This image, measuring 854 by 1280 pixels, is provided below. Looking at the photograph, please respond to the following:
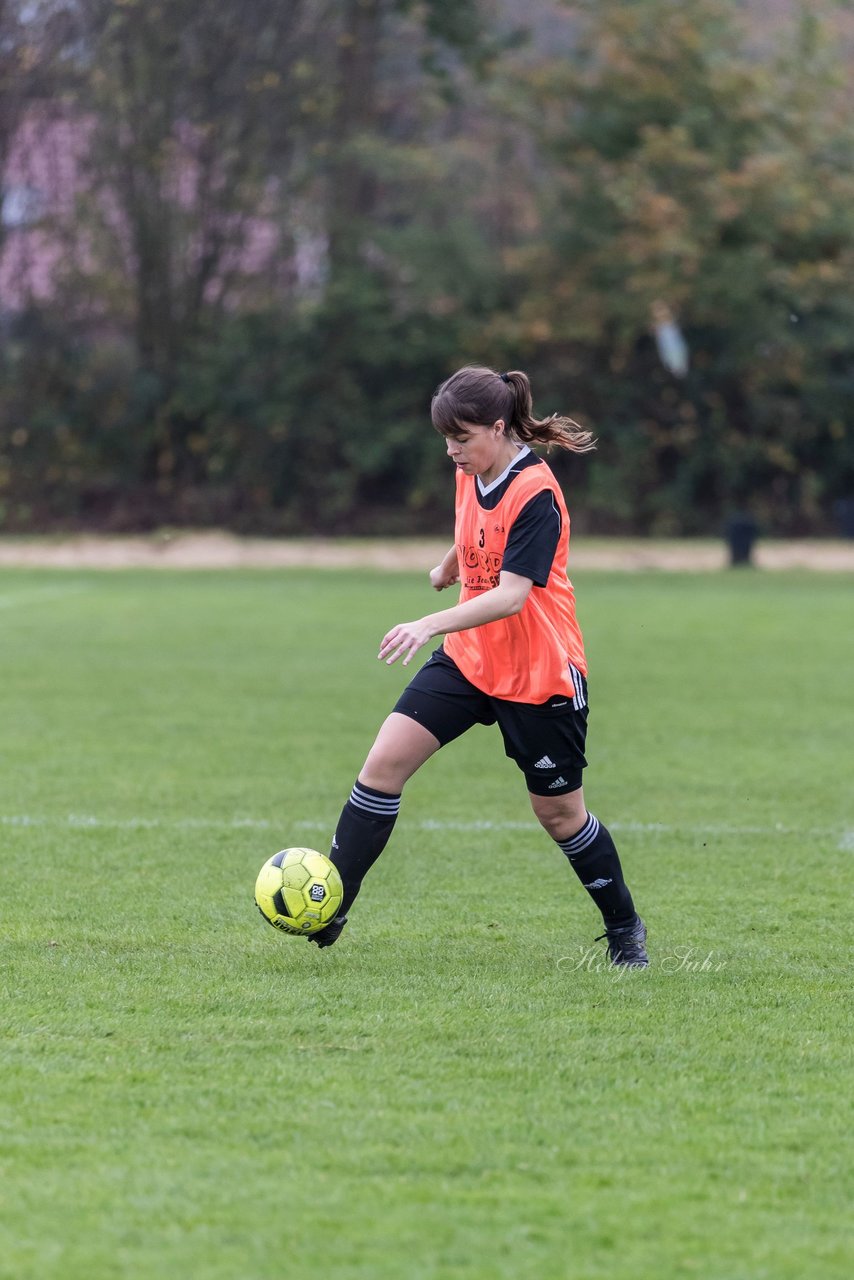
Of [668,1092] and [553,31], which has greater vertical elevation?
[553,31]

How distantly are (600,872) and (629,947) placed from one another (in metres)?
0.24

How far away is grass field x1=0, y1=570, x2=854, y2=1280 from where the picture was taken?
3160 mm

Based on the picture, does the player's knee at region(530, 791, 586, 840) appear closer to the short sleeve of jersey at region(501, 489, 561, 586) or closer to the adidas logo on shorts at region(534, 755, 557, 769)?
the adidas logo on shorts at region(534, 755, 557, 769)

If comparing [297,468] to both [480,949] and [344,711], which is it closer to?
[344,711]

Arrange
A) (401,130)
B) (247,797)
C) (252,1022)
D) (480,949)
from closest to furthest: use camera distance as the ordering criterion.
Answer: (252,1022), (480,949), (247,797), (401,130)

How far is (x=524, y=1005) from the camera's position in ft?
15.2

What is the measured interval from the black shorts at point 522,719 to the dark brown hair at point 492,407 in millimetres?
685

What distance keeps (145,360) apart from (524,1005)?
25772 millimetres

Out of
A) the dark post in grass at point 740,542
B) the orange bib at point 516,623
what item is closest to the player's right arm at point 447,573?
the orange bib at point 516,623

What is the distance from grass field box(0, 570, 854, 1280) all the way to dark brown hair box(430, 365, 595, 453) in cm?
154

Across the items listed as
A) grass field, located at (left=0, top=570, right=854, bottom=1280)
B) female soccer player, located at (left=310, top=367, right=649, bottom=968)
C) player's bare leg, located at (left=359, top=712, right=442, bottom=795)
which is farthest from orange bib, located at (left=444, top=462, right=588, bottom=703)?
grass field, located at (left=0, top=570, right=854, bottom=1280)

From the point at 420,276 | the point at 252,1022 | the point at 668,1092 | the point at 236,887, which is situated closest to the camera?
the point at 668,1092

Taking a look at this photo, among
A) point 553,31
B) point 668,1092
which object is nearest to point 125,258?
point 553,31

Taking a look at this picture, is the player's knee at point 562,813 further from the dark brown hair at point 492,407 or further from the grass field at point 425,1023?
the dark brown hair at point 492,407
